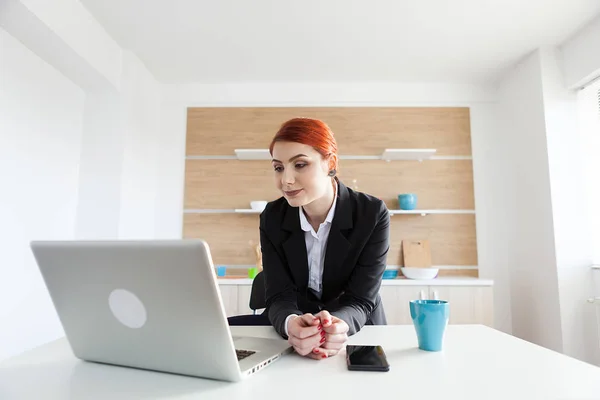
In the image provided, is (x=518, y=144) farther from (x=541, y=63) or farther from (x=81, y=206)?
(x=81, y=206)

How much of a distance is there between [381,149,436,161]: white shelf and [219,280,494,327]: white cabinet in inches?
44.6

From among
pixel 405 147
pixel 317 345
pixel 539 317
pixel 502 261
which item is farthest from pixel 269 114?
pixel 317 345

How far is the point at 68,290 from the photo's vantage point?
703 mm

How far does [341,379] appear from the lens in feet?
2.11

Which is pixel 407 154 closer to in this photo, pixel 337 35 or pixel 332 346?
pixel 337 35

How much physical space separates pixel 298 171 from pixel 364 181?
255 centimetres

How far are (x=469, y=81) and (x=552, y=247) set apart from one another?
1.67 metres

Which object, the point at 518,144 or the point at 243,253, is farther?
the point at 243,253

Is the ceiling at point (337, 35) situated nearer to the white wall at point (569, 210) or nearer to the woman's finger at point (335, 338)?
the white wall at point (569, 210)

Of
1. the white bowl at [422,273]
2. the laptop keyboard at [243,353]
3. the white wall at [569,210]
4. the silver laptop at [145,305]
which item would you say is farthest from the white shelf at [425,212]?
the silver laptop at [145,305]

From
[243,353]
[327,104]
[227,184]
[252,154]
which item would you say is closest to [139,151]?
[227,184]

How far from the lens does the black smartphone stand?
684 mm

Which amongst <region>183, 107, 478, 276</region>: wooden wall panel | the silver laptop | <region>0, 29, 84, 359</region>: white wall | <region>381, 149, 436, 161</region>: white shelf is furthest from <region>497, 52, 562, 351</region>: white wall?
<region>0, 29, 84, 359</region>: white wall

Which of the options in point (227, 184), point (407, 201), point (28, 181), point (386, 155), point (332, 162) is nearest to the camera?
point (332, 162)
